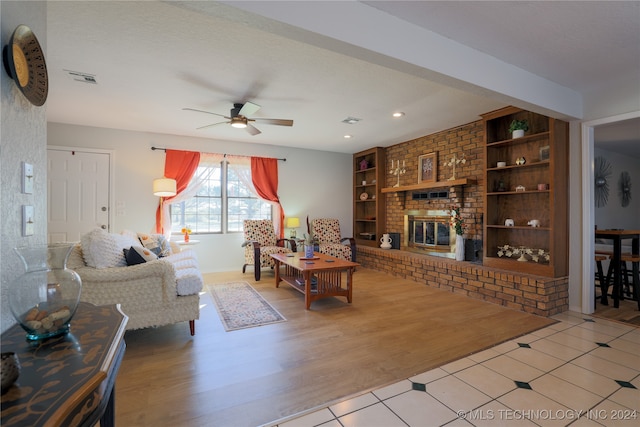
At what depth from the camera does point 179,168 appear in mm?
5164

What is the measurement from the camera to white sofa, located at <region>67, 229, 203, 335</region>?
238 centimetres

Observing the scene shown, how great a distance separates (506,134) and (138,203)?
580 centimetres

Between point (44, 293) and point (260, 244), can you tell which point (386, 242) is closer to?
point (260, 244)

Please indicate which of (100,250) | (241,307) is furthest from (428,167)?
(100,250)

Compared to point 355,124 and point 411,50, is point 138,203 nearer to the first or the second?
point 355,124

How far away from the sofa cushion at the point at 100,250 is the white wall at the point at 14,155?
138 centimetres

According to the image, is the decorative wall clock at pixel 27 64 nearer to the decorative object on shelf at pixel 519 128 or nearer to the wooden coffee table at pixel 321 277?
the wooden coffee table at pixel 321 277

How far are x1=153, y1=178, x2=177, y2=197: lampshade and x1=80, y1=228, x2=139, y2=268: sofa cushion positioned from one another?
208 centimetres

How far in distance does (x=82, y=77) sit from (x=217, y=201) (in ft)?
9.53

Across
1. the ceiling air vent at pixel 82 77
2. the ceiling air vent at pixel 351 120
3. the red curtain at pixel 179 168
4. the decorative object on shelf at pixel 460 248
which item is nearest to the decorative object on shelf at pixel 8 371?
the ceiling air vent at pixel 82 77

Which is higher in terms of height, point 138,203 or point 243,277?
point 138,203

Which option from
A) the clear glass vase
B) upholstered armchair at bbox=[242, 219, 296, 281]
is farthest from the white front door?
the clear glass vase

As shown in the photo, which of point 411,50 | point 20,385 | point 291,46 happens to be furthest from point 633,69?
point 20,385

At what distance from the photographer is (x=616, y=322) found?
307 cm
